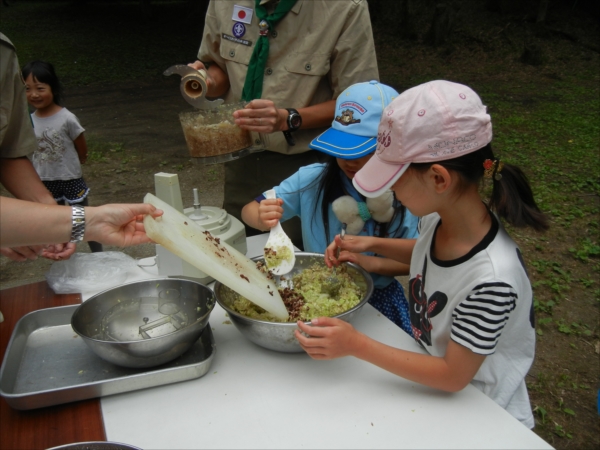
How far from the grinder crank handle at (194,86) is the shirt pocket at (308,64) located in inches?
17.0

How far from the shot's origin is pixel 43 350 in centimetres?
154

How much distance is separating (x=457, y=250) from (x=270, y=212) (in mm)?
653

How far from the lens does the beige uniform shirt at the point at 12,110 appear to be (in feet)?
5.78

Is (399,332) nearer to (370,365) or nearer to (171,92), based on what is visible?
(370,365)

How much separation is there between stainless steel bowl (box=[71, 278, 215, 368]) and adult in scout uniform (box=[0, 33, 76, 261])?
42 centimetres

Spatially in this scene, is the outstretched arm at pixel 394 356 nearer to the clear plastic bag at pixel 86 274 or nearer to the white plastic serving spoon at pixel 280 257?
the white plastic serving spoon at pixel 280 257

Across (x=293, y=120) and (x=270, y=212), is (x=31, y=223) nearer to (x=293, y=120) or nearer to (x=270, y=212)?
(x=270, y=212)

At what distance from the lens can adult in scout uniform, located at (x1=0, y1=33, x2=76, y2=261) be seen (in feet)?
5.83

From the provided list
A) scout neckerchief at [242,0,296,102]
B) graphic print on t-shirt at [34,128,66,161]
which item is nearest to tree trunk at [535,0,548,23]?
graphic print on t-shirt at [34,128,66,161]

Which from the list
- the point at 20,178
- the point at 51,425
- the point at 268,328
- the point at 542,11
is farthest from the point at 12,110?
the point at 542,11

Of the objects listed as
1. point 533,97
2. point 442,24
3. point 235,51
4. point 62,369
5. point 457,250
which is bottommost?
point 533,97

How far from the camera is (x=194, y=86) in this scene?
2.06 meters

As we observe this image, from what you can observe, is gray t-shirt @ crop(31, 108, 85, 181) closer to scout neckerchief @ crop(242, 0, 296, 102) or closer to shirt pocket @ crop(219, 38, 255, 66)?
shirt pocket @ crop(219, 38, 255, 66)

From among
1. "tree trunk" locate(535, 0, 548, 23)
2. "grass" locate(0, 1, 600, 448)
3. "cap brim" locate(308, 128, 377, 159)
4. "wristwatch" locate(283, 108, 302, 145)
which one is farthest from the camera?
"tree trunk" locate(535, 0, 548, 23)
